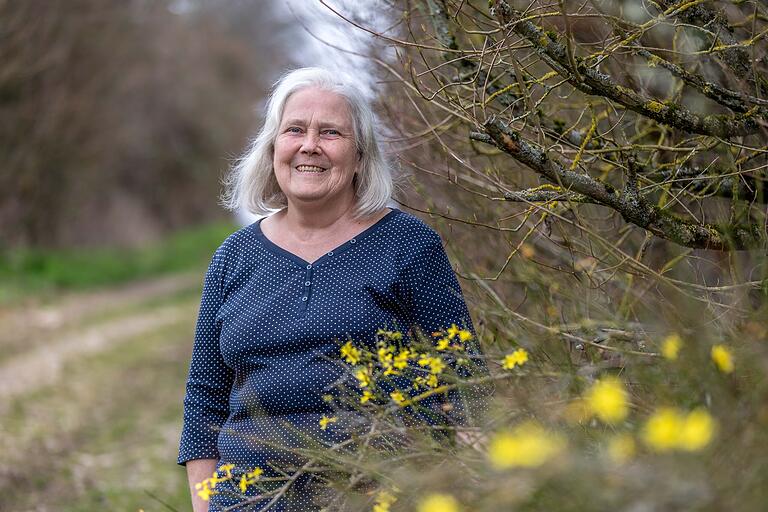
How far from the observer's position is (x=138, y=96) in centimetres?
2200

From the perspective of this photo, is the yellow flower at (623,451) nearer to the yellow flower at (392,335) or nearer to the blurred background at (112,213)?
the yellow flower at (392,335)

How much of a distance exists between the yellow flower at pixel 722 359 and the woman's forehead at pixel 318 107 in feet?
5.75

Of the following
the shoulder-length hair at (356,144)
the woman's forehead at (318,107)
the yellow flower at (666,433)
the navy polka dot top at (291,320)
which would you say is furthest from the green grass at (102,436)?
the yellow flower at (666,433)

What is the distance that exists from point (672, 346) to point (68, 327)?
1223 cm

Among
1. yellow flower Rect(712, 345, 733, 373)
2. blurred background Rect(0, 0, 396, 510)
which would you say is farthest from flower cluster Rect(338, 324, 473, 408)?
blurred background Rect(0, 0, 396, 510)

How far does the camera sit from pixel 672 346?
59.6 inches

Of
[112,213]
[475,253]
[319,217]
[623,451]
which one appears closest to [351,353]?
[319,217]

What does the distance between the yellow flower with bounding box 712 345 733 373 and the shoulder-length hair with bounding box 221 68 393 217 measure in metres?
1.64

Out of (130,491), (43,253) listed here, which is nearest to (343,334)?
(130,491)

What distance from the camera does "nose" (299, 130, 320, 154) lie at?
2984 millimetres

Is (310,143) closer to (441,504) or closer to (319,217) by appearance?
(319,217)

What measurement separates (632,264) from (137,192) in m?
21.8

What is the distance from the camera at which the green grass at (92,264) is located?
51.7 ft

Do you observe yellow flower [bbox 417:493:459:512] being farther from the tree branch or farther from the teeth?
the teeth
